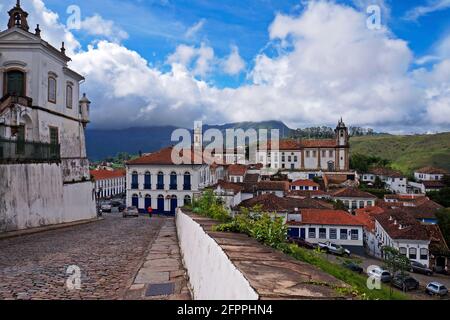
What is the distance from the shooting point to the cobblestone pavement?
5.64 m

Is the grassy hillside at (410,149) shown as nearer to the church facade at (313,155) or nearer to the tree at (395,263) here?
the church facade at (313,155)

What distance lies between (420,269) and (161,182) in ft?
79.4

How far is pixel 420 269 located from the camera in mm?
29266

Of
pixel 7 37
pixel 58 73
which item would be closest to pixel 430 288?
pixel 58 73

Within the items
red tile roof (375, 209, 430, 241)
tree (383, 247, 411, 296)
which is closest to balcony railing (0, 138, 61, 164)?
tree (383, 247, 411, 296)

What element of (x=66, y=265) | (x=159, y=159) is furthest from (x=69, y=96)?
(x=66, y=265)

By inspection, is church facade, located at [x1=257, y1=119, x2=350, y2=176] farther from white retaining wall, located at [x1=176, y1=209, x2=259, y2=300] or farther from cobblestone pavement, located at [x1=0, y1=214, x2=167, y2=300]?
white retaining wall, located at [x1=176, y1=209, x2=259, y2=300]

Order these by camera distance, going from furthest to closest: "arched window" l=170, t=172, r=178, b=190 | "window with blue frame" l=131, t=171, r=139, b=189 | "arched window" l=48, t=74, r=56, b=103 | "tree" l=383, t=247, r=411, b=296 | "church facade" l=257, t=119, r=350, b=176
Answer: "church facade" l=257, t=119, r=350, b=176 → "window with blue frame" l=131, t=171, r=139, b=189 → "arched window" l=170, t=172, r=178, b=190 → "tree" l=383, t=247, r=411, b=296 → "arched window" l=48, t=74, r=56, b=103

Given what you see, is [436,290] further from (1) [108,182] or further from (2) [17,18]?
(1) [108,182]

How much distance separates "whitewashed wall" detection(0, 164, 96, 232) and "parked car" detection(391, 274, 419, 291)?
1881 centimetres

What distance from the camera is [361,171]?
81.7 metres

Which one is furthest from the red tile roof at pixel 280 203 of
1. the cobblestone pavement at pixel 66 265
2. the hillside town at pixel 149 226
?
the cobblestone pavement at pixel 66 265

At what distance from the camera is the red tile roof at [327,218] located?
3453cm

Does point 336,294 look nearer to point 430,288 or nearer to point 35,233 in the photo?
point 35,233
